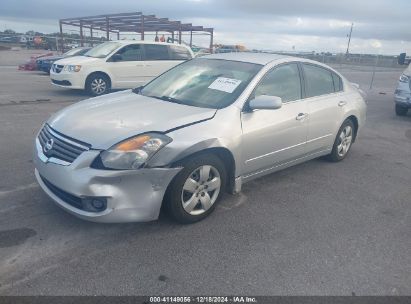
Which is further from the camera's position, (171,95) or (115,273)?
(171,95)

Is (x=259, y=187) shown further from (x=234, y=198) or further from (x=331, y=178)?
(x=331, y=178)

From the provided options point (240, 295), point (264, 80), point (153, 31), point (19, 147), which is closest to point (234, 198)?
point (264, 80)

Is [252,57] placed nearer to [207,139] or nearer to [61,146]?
[207,139]

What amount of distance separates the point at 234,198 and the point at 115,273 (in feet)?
5.85

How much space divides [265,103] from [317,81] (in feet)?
5.45

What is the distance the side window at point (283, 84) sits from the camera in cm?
415

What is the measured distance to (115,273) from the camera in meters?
2.78

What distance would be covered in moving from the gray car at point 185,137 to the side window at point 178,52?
298 inches

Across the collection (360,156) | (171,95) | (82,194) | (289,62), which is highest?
(289,62)

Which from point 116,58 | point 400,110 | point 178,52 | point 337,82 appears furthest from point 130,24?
point 337,82

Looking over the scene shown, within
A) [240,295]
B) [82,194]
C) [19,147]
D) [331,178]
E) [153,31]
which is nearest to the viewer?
[240,295]

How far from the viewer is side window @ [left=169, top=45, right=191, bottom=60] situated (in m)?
12.2

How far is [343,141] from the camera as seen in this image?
18.7 feet

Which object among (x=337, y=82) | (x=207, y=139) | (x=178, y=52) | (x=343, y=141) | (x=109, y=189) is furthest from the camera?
(x=178, y=52)
